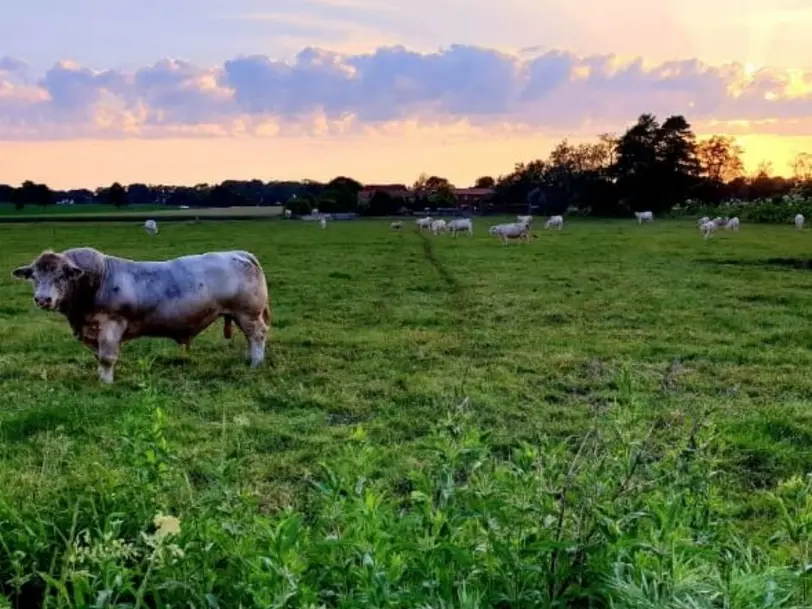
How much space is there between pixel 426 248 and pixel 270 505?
94.9 feet

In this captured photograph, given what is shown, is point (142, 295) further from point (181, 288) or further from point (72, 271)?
point (72, 271)

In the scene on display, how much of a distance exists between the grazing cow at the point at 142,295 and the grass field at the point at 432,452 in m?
0.53

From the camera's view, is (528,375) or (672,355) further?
(672,355)

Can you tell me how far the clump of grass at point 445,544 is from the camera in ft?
9.08

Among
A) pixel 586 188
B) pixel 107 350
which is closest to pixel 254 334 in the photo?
pixel 107 350

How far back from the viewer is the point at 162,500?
374 cm

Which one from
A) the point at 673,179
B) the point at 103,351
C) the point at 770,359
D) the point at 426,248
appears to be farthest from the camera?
the point at 673,179

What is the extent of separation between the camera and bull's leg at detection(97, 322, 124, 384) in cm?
952

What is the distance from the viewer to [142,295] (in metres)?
9.81

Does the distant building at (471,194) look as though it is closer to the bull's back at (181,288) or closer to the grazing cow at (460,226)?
the grazing cow at (460,226)

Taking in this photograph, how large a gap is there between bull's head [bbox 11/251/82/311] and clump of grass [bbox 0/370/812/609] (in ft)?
18.8

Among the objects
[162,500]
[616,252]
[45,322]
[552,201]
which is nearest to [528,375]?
[162,500]

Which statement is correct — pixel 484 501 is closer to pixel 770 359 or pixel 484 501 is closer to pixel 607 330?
pixel 770 359

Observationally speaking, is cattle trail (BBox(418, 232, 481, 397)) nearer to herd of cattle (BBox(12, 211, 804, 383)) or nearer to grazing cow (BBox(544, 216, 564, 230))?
herd of cattle (BBox(12, 211, 804, 383))
